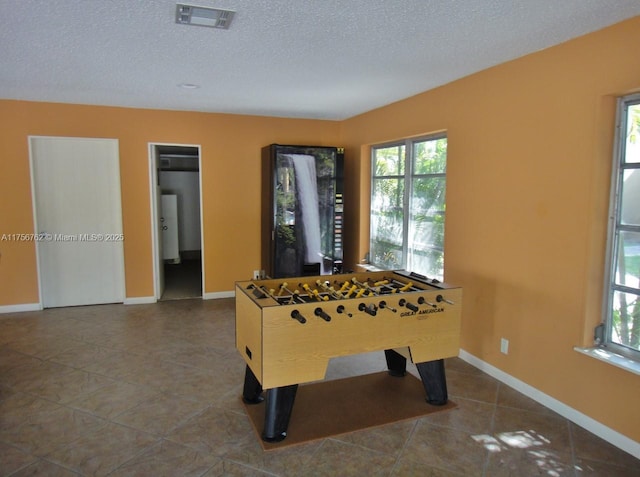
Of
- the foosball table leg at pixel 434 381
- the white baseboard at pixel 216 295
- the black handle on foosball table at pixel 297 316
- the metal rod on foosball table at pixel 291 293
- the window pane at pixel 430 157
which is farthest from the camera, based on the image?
the white baseboard at pixel 216 295

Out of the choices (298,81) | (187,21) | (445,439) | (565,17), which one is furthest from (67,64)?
(445,439)

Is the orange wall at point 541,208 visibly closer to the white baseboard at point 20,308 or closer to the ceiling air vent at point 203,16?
the ceiling air vent at point 203,16

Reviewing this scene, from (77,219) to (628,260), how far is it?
549 cm

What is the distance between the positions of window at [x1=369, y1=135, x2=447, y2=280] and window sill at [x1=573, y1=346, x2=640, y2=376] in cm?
162

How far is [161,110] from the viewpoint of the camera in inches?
211

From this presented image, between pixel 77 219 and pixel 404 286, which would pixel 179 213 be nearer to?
pixel 77 219

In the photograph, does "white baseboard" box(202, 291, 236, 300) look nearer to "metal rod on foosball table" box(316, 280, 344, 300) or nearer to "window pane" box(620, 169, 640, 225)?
"metal rod on foosball table" box(316, 280, 344, 300)

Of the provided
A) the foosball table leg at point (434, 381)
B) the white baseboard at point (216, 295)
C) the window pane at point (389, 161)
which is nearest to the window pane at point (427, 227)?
the window pane at point (389, 161)

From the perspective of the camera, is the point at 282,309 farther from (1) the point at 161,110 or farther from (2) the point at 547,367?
(1) the point at 161,110

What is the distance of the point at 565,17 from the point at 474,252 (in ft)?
6.07

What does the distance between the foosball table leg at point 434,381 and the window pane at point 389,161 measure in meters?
2.50

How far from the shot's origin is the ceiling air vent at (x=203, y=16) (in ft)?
7.74

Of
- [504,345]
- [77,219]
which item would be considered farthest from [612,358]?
[77,219]

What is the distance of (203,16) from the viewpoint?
2451 millimetres
